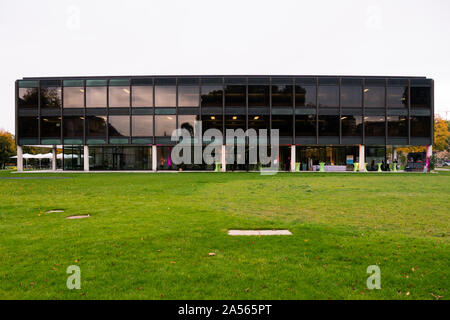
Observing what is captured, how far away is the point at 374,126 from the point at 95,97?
40249 mm

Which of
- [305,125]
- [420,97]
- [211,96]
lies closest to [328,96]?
[305,125]

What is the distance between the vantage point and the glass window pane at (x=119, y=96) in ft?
119

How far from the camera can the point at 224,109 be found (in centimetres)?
3622

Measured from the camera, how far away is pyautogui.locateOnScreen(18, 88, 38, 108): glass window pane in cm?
3647

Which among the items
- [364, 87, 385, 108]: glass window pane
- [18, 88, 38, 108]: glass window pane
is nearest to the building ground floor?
[364, 87, 385, 108]: glass window pane

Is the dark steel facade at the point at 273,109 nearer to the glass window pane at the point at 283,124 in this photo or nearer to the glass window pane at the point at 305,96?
the glass window pane at the point at 283,124

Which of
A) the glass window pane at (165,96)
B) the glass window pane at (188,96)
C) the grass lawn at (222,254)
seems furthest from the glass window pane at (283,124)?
the grass lawn at (222,254)

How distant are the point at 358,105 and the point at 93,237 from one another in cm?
3879

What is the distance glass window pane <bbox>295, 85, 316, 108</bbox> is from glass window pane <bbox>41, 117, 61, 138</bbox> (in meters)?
34.5

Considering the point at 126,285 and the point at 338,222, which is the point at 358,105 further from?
the point at 126,285

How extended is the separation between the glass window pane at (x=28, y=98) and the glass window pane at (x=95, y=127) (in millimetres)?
8087

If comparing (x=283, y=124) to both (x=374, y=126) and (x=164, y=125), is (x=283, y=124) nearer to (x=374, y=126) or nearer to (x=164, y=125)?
(x=374, y=126)

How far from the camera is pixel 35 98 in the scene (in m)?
36.5

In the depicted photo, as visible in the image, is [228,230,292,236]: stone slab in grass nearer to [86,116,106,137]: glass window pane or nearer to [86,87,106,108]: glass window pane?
[86,116,106,137]: glass window pane
